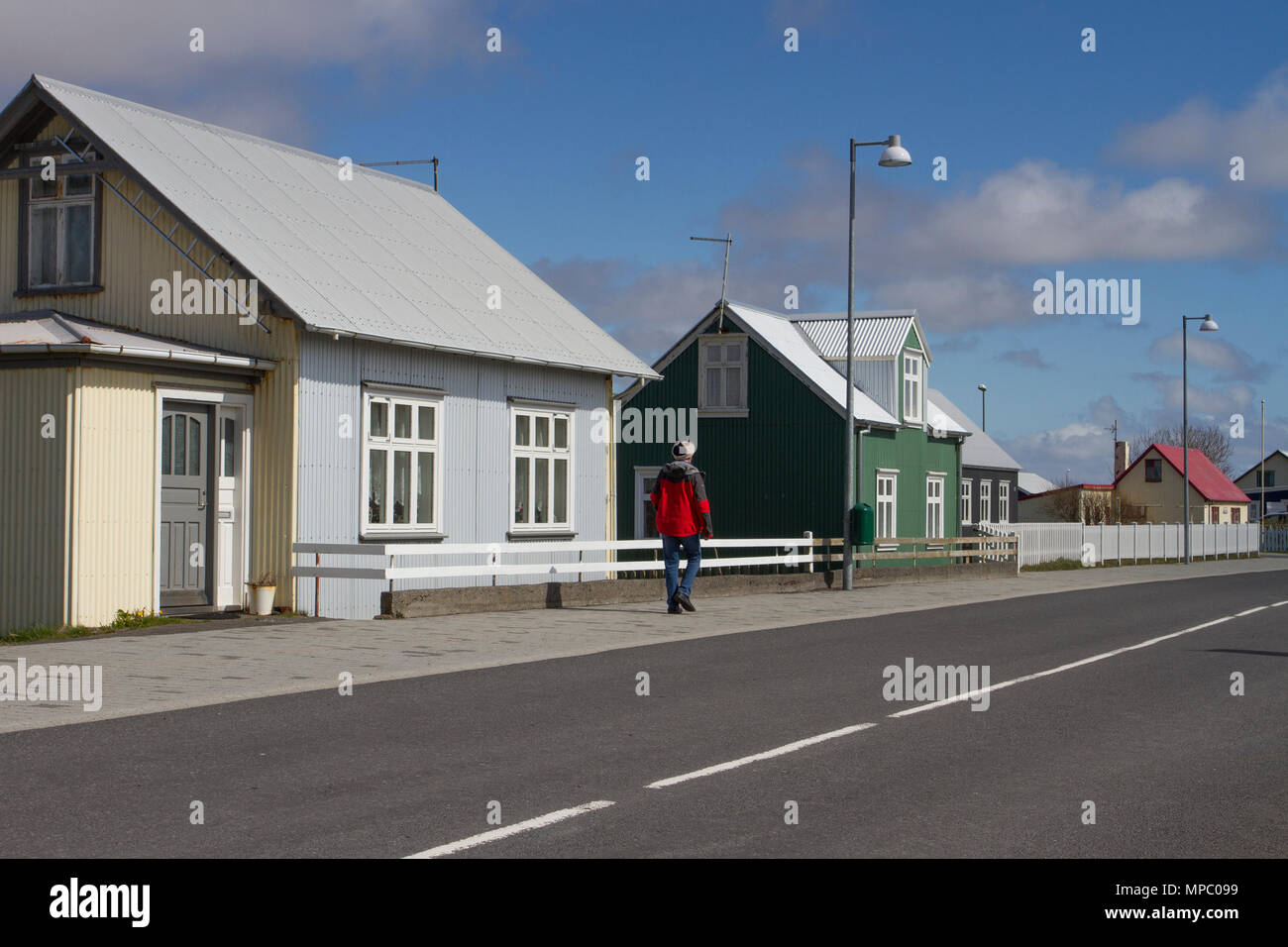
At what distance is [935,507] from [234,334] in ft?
87.6

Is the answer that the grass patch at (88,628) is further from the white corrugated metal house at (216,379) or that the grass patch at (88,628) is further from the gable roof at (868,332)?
the gable roof at (868,332)

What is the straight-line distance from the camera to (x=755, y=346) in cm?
3591

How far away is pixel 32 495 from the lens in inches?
611

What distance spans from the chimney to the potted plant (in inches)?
3309

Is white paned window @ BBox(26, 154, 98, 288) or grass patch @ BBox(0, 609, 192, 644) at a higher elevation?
white paned window @ BBox(26, 154, 98, 288)

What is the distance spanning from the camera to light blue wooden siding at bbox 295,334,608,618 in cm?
1769

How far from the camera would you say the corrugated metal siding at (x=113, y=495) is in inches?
605

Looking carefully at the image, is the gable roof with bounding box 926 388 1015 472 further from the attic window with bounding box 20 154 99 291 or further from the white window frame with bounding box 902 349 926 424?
the attic window with bounding box 20 154 99 291

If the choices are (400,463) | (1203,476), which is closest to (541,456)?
(400,463)

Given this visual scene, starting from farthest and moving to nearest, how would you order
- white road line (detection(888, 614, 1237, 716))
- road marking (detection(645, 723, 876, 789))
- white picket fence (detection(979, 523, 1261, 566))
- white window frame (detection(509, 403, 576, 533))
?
white picket fence (detection(979, 523, 1261, 566)) → white window frame (detection(509, 403, 576, 533)) → white road line (detection(888, 614, 1237, 716)) → road marking (detection(645, 723, 876, 789))

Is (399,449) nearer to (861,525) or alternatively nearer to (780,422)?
(861,525)

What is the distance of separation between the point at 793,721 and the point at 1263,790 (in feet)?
10.1

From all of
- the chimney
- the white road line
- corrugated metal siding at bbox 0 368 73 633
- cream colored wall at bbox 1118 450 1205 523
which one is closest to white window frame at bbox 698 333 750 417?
the white road line

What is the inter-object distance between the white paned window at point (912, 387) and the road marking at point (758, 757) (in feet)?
97.1
